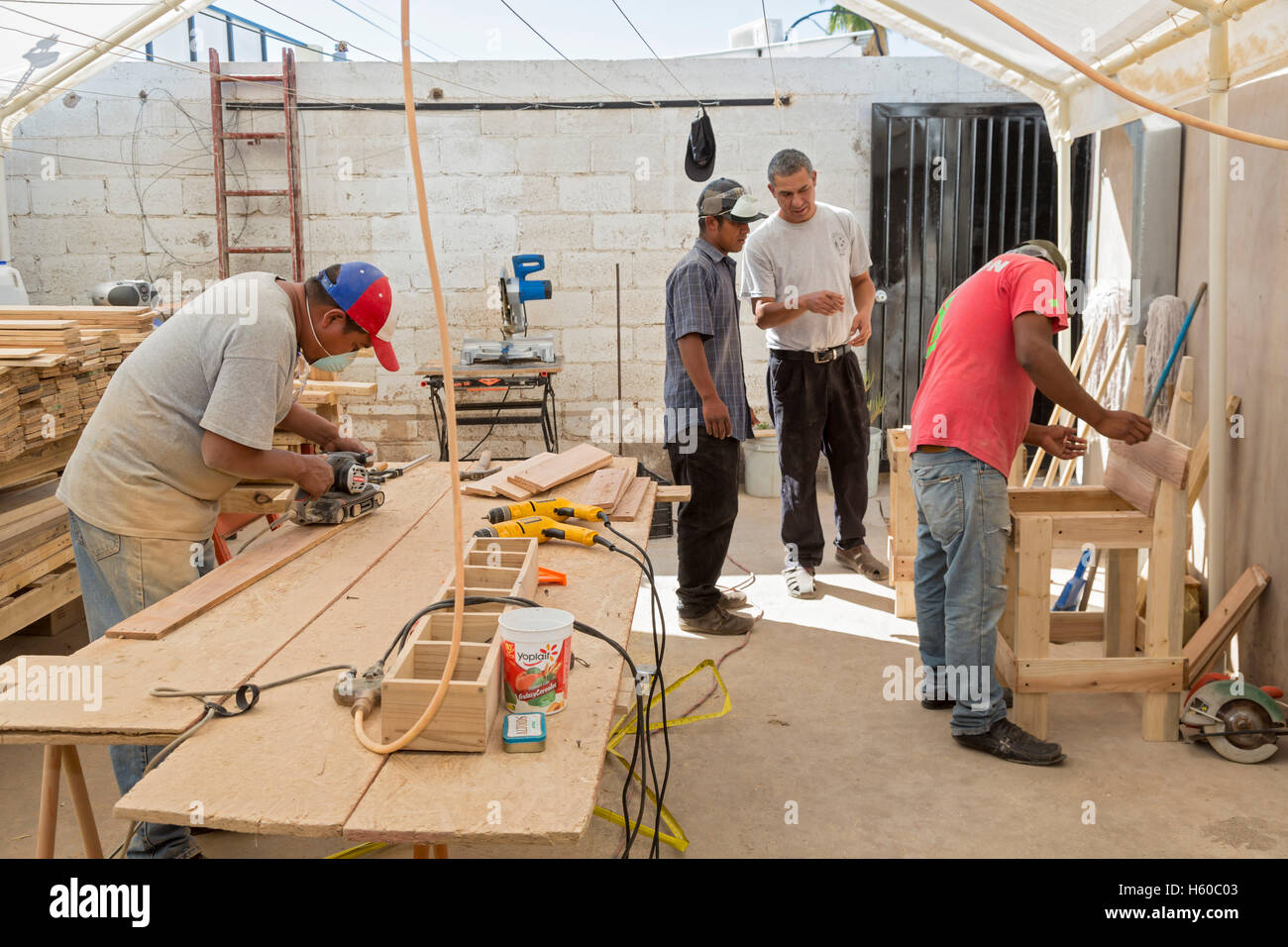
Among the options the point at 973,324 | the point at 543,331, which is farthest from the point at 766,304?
the point at 543,331

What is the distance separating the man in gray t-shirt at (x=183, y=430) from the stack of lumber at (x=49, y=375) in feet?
3.68

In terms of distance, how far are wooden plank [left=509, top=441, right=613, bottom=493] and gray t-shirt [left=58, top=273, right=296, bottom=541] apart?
3.16 ft

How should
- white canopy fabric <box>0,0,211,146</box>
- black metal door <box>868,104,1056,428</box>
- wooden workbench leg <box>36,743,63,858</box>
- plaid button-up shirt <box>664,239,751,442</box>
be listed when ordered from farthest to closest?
black metal door <box>868,104,1056,428</box>, white canopy fabric <box>0,0,211,146</box>, plaid button-up shirt <box>664,239,751,442</box>, wooden workbench leg <box>36,743,63,858</box>

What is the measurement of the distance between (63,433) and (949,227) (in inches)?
228

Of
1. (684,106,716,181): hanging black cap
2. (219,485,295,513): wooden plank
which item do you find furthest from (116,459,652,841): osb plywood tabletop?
(684,106,716,181): hanging black cap

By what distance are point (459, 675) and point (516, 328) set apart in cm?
511

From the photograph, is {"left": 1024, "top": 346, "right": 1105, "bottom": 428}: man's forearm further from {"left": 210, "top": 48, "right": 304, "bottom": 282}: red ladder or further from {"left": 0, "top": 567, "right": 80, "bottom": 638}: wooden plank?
{"left": 210, "top": 48, "right": 304, "bottom": 282}: red ladder

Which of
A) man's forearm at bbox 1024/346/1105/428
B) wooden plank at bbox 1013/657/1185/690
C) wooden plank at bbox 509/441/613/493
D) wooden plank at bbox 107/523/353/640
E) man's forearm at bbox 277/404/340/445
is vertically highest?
man's forearm at bbox 1024/346/1105/428

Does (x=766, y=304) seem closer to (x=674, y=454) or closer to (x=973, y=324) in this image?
(x=674, y=454)

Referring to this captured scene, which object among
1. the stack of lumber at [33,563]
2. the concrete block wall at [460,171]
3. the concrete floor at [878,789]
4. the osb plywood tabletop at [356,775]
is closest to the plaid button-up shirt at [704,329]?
the concrete floor at [878,789]

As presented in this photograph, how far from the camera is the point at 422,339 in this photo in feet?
25.5

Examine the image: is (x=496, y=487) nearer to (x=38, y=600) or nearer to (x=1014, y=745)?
(x=38, y=600)

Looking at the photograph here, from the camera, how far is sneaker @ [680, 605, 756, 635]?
15.0 ft

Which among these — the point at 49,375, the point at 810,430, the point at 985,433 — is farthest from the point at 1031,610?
the point at 49,375
